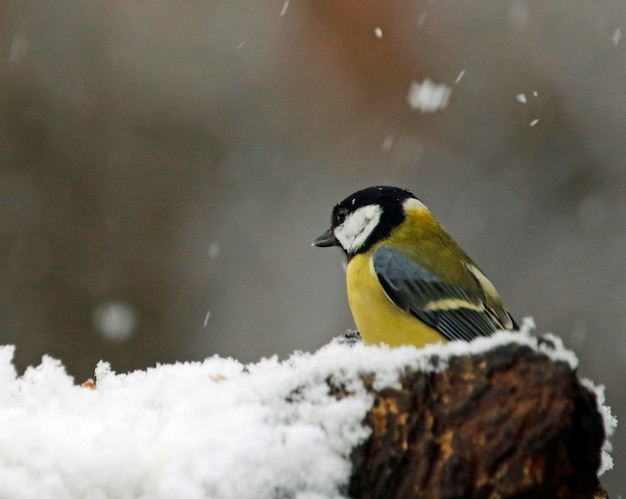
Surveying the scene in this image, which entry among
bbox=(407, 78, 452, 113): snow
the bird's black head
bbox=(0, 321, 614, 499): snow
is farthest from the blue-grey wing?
bbox=(407, 78, 452, 113): snow

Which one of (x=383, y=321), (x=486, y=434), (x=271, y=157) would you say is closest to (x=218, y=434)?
(x=486, y=434)

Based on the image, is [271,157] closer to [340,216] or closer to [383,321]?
[340,216]

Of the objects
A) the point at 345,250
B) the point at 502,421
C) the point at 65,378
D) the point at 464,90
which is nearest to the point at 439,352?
the point at 502,421

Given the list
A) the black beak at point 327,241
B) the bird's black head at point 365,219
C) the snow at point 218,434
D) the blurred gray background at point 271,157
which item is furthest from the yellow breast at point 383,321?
the blurred gray background at point 271,157

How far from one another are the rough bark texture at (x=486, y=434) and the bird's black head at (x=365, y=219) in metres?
1.19

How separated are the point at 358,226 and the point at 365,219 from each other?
3 centimetres

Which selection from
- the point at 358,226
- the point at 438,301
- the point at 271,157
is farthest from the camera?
the point at 271,157

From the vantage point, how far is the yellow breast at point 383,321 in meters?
2.27

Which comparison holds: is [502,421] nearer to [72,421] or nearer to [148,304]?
[72,421]

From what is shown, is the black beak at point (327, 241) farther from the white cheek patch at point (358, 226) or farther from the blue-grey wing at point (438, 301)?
the blue-grey wing at point (438, 301)

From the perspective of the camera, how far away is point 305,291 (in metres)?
5.38

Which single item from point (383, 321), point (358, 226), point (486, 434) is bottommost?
point (486, 434)

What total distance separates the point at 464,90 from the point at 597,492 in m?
4.10

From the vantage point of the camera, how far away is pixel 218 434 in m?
1.34
